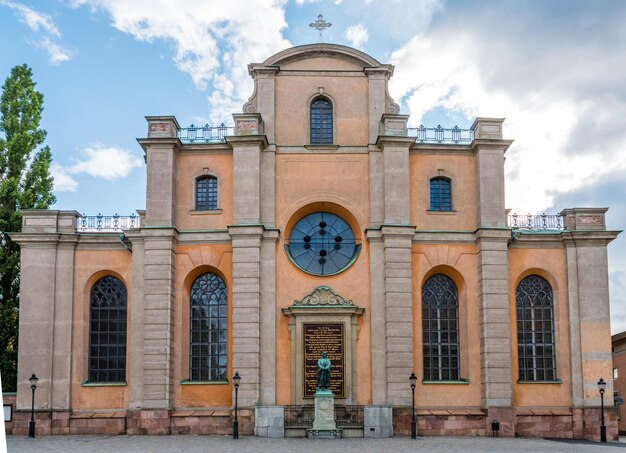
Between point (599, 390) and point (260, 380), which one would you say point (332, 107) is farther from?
point (599, 390)

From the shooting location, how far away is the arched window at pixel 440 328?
3253 centimetres

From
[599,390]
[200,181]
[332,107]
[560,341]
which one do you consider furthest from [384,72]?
[599,390]

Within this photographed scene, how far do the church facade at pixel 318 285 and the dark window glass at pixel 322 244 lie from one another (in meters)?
0.07

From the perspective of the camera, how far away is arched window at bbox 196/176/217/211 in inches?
1319

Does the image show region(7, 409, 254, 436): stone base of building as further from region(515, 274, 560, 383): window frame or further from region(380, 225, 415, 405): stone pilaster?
region(515, 274, 560, 383): window frame

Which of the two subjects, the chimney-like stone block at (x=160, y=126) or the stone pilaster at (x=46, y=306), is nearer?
the stone pilaster at (x=46, y=306)

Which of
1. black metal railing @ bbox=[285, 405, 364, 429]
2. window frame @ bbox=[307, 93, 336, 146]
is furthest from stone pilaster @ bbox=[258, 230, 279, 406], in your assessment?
window frame @ bbox=[307, 93, 336, 146]

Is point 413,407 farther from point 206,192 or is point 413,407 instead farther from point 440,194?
point 206,192

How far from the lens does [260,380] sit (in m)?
31.2

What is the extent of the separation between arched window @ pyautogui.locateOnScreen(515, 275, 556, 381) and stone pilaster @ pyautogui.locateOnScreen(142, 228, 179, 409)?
594 inches

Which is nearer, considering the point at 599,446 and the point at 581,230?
the point at 599,446

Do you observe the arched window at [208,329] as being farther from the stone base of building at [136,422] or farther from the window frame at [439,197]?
the window frame at [439,197]

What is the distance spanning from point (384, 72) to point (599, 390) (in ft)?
54.9

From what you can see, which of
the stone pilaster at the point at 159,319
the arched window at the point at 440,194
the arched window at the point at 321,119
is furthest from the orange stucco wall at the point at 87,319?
the arched window at the point at 440,194
